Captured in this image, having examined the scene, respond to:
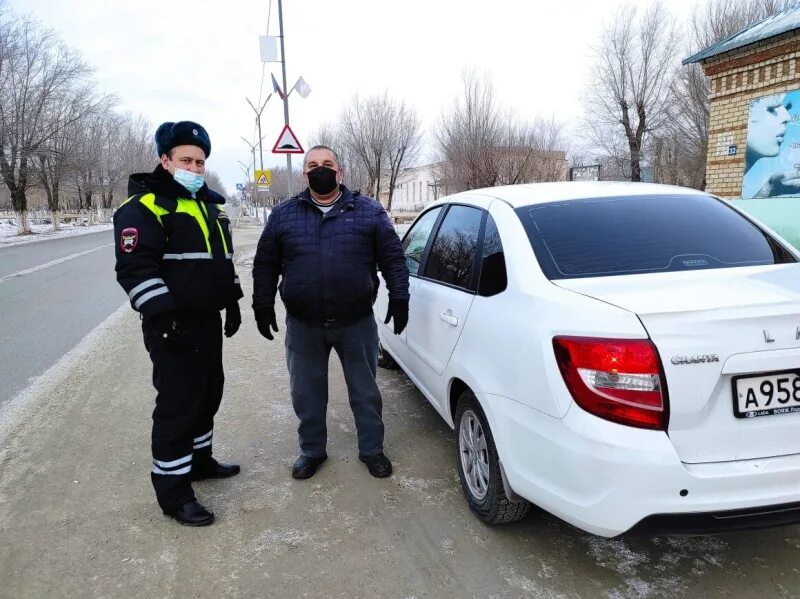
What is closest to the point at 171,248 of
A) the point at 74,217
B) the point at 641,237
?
the point at 641,237

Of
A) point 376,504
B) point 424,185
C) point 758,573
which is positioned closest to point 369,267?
→ point 376,504

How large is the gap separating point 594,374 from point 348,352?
166cm

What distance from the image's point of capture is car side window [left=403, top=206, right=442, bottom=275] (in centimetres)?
376

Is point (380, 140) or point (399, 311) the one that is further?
point (380, 140)

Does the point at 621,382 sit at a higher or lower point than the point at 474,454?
higher

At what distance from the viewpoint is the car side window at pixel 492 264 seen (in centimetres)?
248

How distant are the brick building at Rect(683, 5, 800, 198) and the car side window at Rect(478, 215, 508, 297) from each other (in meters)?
6.72

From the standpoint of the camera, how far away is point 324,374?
127 inches

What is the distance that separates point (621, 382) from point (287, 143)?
10487 millimetres

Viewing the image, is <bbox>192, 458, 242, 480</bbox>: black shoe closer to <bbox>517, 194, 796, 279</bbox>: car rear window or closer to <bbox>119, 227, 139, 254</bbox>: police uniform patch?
<bbox>119, 227, 139, 254</bbox>: police uniform patch

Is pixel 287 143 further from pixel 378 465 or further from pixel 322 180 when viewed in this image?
pixel 378 465

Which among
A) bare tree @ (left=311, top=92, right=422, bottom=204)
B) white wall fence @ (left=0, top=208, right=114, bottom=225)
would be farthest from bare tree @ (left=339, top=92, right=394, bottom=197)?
white wall fence @ (left=0, top=208, right=114, bottom=225)

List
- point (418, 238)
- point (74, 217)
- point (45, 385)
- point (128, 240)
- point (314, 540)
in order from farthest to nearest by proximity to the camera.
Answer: point (74, 217), point (45, 385), point (418, 238), point (314, 540), point (128, 240)

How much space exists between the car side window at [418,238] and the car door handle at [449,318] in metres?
0.71
